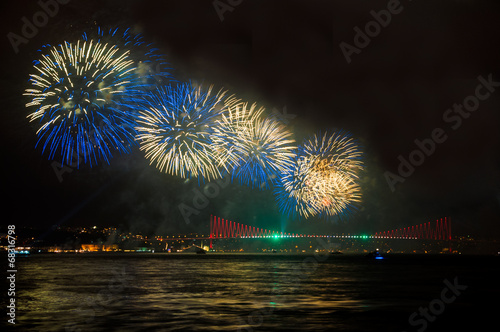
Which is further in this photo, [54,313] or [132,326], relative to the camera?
[54,313]

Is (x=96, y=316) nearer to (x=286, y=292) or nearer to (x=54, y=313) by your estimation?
(x=54, y=313)

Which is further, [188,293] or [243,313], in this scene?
[188,293]

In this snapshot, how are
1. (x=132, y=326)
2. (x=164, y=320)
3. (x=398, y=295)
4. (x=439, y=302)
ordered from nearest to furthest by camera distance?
1. (x=132, y=326)
2. (x=164, y=320)
3. (x=439, y=302)
4. (x=398, y=295)

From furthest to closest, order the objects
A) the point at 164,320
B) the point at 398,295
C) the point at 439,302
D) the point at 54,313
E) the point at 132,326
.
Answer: the point at 398,295, the point at 439,302, the point at 54,313, the point at 164,320, the point at 132,326

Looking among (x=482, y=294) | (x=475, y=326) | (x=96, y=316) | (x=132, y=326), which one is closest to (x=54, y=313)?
(x=96, y=316)

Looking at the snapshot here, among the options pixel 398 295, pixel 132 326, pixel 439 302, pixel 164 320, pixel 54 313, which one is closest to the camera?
pixel 132 326

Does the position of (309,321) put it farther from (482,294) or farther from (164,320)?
(482,294)

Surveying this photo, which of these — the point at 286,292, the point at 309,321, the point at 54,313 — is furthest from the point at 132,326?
the point at 286,292

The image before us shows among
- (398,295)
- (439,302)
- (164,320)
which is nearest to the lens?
(164,320)
